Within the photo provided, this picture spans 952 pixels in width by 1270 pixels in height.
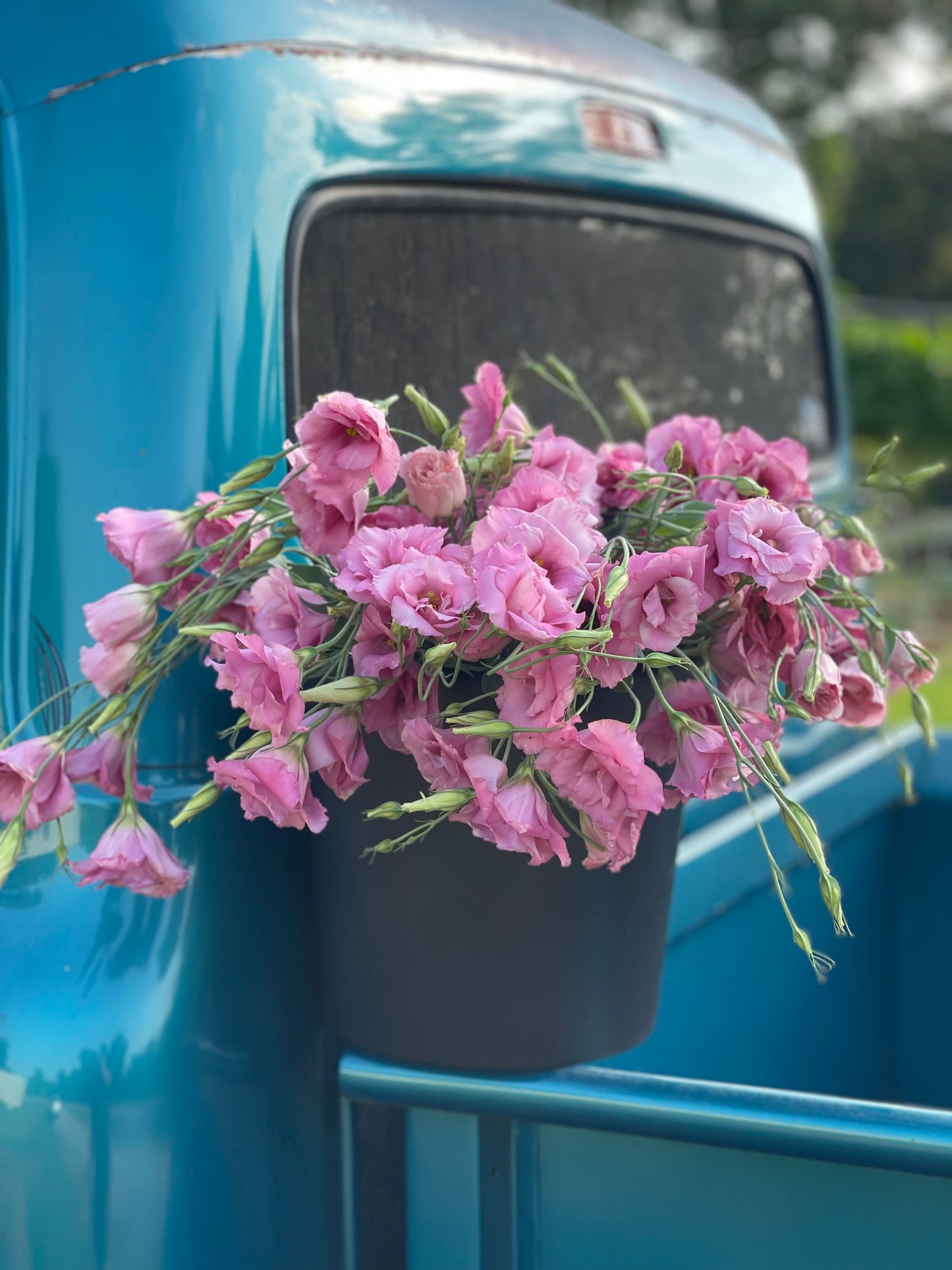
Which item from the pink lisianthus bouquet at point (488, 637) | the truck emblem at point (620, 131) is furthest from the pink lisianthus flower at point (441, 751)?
the truck emblem at point (620, 131)

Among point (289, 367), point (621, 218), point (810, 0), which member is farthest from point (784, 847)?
point (810, 0)

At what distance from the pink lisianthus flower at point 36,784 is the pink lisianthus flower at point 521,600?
37cm

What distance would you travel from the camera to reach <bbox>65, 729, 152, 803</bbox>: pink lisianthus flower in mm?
1099

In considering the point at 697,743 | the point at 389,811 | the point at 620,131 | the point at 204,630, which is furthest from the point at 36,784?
the point at 620,131

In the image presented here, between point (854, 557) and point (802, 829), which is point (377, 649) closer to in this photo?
point (802, 829)

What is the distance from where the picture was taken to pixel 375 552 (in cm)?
99

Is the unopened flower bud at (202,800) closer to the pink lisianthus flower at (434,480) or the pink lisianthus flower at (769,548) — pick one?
the pink lisianthus flower at (434,480)

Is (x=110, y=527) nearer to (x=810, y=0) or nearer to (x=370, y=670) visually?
(x=370, y=670)

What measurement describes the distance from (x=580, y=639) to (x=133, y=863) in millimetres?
388

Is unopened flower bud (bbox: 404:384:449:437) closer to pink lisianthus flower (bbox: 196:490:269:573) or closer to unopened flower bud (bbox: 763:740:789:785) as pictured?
pink lisianthus flower (bbox: 196:490:269:573)

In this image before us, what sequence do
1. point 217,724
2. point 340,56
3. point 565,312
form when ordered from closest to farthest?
point 217,724
point 340,56
point 565,312

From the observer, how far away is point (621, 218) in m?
1.87

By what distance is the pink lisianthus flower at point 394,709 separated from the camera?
3.37 ft

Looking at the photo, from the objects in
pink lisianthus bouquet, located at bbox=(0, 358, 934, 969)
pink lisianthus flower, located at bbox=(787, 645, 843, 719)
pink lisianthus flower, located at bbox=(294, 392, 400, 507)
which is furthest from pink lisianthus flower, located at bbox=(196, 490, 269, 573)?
pink lisianthus flower, located at bbox=(787, 645, 843, 719)
